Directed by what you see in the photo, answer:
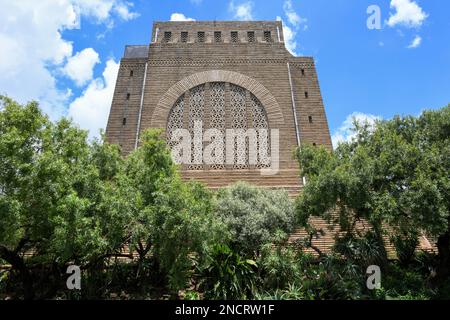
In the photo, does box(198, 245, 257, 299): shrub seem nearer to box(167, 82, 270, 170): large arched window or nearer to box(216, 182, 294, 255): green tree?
box(216, 182, 294, 255): green tree

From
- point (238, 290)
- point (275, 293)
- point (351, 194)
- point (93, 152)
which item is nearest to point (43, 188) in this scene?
point (93, 152)

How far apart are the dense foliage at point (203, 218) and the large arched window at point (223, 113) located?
6.05 m

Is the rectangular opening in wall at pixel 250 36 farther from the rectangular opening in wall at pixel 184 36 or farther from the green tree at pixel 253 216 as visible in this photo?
the green tree at pixel 253 216

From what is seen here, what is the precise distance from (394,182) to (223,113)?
1008 centimetres

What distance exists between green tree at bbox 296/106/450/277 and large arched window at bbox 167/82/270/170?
21.3 ft

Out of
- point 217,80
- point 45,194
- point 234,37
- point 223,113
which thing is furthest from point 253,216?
point 234,37

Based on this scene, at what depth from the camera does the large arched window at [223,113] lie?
17.6 meters

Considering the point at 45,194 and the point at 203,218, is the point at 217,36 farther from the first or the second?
the point at 45,194

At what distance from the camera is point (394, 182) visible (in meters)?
9.95

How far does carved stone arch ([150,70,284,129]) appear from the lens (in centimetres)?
1797

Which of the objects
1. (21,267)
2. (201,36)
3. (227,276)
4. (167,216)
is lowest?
(227,276)

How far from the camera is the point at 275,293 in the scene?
9125 millimetres

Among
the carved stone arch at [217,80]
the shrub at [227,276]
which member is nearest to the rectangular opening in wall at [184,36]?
the carved stone arch at [217,80]

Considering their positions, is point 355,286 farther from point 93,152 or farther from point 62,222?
point 93,152
